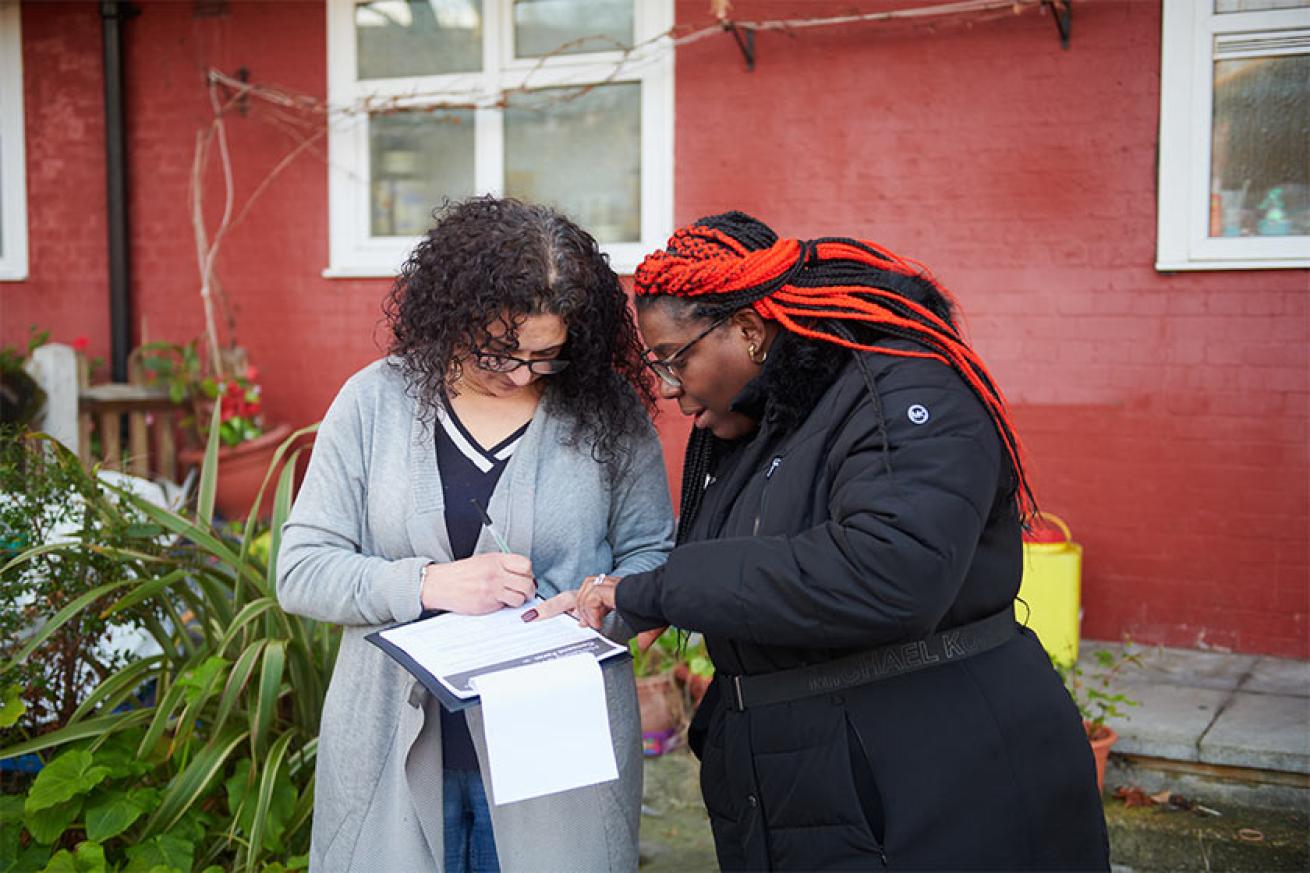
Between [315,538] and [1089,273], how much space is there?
417 centimetres

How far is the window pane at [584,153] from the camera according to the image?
6.21 m

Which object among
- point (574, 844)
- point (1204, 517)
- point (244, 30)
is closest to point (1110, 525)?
point (1204, 517)

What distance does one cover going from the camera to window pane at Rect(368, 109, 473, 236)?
6586 mm

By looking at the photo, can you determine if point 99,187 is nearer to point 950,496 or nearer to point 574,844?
point 574,844

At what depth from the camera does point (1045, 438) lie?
5469 millimetres

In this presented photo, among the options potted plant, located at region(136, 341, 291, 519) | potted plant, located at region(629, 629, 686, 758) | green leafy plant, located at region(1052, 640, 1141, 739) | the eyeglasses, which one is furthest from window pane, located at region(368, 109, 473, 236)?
the eyeglasses

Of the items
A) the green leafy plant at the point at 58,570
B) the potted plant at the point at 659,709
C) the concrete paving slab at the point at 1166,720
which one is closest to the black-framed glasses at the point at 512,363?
the green leafy plant at the point at 58,570

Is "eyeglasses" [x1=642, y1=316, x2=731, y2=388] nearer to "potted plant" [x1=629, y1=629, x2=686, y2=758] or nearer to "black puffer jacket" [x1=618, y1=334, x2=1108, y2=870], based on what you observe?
"black puffer jacket" [x1=618, y1=334, x2=1108, y2=870]

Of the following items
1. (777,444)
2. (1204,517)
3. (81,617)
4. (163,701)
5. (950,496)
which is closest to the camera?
(950,496)

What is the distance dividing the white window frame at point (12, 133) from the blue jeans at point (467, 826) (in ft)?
21.0

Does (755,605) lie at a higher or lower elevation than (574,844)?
higher

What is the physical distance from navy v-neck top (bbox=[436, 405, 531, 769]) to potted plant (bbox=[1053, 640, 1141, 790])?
176cm

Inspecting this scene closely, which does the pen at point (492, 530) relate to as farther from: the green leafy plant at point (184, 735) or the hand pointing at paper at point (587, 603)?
the green leafy plant at point (184, 735)

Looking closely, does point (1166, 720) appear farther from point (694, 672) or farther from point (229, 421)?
point (229, 421)
